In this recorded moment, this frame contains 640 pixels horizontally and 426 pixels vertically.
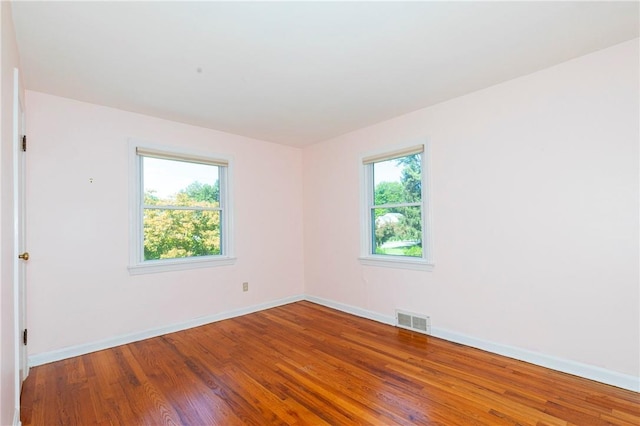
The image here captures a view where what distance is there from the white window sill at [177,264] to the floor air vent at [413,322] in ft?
7.16

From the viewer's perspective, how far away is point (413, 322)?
3.35 metres

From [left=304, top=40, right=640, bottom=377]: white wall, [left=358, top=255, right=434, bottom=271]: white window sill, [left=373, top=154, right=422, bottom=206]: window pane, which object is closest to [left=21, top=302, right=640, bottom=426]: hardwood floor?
[left=304, top=40, right=640, bottom=377]: white wall

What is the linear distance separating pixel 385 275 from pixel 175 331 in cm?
250

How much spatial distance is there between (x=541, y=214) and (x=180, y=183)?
145 inches

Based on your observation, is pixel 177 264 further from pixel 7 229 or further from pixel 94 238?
pixel 7 229

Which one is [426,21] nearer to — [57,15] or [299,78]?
[299,78]

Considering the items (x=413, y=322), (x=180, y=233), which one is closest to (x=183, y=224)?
(x=180, y=233)

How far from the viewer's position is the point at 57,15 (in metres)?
1.80

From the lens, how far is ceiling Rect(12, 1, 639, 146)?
5.91 ft

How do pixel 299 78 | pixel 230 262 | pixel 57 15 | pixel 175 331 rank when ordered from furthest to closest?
pixel 230 262 < pixel 175 331 < pixel 299 78 < pixel 57 15

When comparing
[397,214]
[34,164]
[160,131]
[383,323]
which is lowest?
[383,323]

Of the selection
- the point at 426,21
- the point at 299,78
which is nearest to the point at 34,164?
the point at 299,78

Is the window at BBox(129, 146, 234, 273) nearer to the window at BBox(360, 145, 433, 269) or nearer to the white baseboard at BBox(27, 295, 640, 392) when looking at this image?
the white baseboard at BBox(27, 295, 640, 392)

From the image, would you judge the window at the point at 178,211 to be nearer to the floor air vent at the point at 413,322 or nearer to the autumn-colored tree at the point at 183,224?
the autumn-colored tree at the point at 183,224
